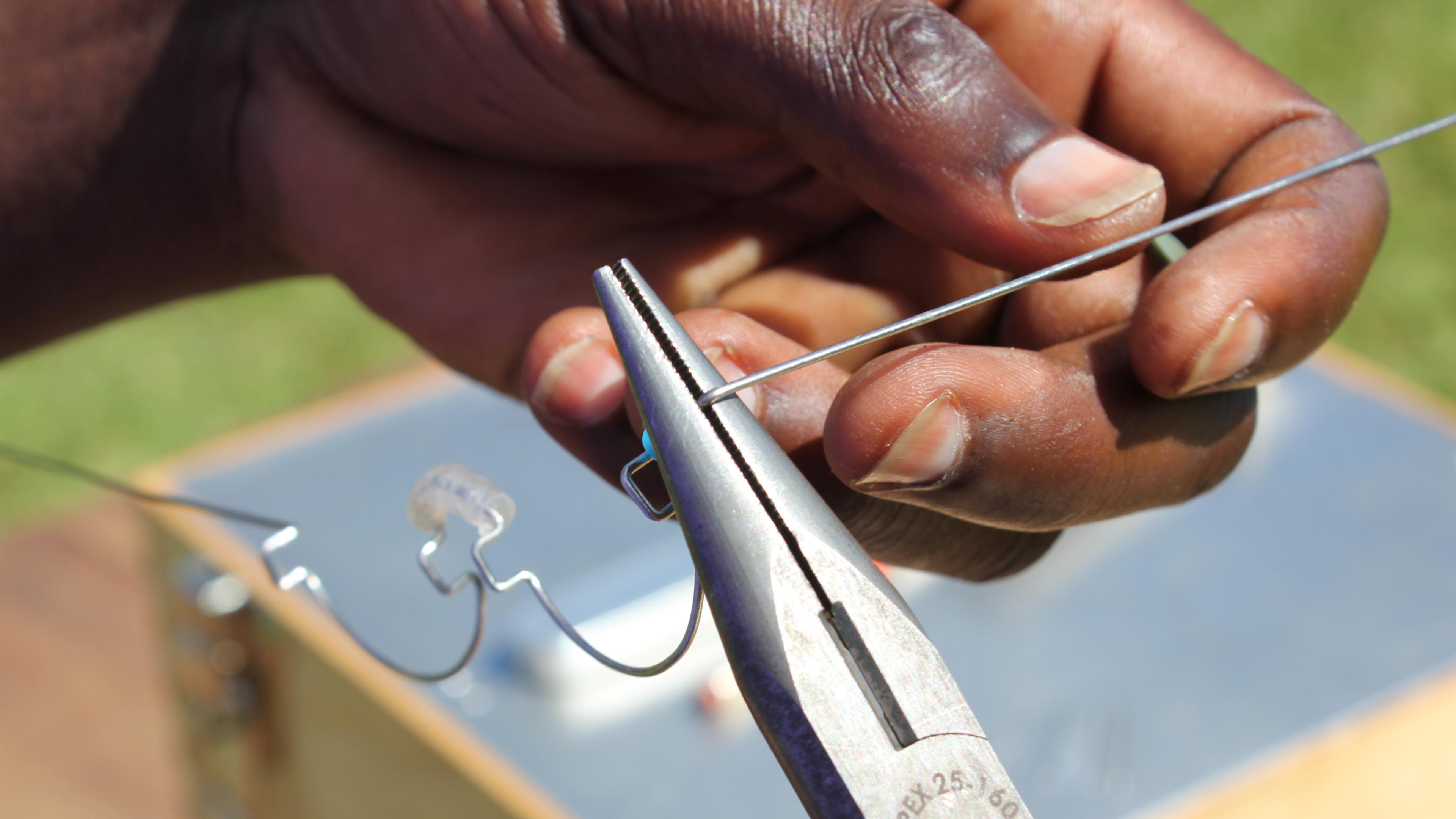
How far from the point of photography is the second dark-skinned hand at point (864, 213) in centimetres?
77

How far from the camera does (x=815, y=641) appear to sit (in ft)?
2.01

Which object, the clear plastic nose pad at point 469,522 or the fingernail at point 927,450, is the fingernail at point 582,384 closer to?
the clear plastic nose pad at point 469,522

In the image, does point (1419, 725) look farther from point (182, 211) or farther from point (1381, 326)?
point (1381, 326)

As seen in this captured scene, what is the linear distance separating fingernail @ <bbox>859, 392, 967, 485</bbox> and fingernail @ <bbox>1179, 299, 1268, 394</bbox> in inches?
6.1

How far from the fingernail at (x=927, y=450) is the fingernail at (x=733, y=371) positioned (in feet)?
0.51

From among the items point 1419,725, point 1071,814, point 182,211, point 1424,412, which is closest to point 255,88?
point 182,211

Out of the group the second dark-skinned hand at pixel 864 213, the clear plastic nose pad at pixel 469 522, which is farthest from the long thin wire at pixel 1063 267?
the clear plastic nose pad at pixel 469 522

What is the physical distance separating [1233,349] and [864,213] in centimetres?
40

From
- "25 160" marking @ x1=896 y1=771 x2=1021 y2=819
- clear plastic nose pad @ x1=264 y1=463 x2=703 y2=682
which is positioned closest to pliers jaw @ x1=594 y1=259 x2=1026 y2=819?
"25 160" marking @ x1=896 y1=771 x2=1021 y2=819

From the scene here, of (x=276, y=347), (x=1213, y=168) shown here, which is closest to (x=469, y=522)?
(x=1213, y=168)

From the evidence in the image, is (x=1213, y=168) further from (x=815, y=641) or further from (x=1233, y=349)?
(x=815, y=641)

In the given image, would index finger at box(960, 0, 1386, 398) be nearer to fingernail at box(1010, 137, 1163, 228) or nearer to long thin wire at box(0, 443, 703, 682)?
fingernail at box(1010, 137, 1163, 228)

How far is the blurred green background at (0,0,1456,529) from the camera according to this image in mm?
2965

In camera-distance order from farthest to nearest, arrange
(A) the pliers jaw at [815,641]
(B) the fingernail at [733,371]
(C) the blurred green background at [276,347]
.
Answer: (C) the blurred green background at [276,347] → (B) the fingernail at [733,371] → (A) the pliers jaw at [815,641]
